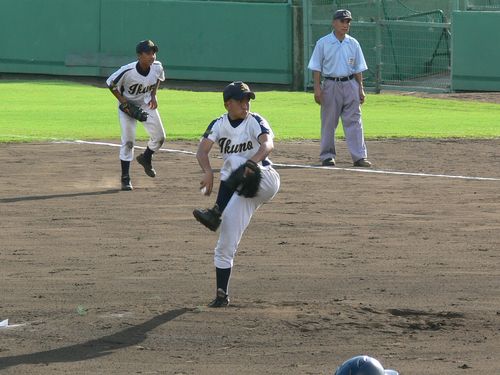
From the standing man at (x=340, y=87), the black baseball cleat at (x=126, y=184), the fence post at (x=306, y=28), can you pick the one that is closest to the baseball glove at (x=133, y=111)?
the black baseball cleat at (x=126, y=184)

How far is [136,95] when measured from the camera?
14953 mm

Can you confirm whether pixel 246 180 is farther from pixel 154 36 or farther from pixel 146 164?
pixel 154 36

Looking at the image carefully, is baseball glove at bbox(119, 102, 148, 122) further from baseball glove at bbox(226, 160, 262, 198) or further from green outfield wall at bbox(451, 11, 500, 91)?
green outfield wall at bbox(451, 11, 500, 91)

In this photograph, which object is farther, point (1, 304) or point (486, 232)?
point (486, 232)

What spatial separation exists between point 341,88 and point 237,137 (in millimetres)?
8326

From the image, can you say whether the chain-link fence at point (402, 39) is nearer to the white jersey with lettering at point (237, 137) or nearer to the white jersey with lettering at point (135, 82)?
the white jersey with lettering at point (135, 82)

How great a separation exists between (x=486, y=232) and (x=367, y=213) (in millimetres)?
1573

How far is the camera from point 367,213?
12.9m

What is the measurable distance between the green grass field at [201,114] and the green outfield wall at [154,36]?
2.53m

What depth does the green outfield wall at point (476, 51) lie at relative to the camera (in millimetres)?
28656

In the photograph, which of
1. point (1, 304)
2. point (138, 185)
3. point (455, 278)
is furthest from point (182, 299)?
point (138, 185)

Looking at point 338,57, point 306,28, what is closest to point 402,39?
point 306,28

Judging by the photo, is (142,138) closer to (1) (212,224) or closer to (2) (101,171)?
(2) (101,171)

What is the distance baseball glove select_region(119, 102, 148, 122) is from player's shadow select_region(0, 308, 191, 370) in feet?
22.2
